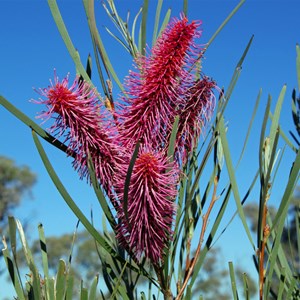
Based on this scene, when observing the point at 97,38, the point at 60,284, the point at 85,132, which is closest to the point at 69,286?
the point at 60,284

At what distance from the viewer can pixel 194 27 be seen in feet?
1.47

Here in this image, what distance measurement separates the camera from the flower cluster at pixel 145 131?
39 cm

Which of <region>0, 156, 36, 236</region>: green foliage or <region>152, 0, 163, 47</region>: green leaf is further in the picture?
<region>0, 156, 36, 236</region>: green foliage

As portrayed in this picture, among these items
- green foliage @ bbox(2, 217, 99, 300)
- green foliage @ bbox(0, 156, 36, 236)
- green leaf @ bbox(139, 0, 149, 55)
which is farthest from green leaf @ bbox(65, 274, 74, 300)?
green foliage @ bbox(0, 156, 36, 236)

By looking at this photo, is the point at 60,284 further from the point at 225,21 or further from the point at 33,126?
the point at 225,21

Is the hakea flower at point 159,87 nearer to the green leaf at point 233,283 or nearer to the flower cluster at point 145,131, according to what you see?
the flower cluster at point 145,131

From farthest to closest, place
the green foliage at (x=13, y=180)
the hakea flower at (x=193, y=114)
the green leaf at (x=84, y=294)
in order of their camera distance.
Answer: the green foliage at (x=13, y=180), the hakea flower at (x=193, y=114), the green leaf at (x=84, y=294)

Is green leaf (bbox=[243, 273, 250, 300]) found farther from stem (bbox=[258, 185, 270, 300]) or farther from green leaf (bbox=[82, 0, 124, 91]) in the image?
green leaf (bbox=[82, 0, 124, 91])

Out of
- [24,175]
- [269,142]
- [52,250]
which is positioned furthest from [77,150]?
[52,250]

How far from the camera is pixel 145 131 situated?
1.36ft

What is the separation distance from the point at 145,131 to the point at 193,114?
0.17 feet

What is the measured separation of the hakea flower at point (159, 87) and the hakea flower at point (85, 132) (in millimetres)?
16

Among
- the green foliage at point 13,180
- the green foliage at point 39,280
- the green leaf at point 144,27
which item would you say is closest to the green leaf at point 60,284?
the green foliage at point 39,280

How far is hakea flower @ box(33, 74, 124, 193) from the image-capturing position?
402 mm
